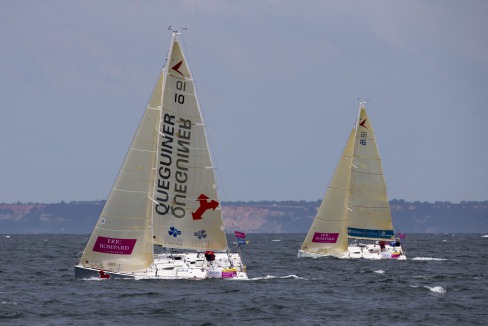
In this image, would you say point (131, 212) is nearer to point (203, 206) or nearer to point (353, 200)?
point (203, 206)

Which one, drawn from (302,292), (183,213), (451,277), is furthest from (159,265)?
(451,277)

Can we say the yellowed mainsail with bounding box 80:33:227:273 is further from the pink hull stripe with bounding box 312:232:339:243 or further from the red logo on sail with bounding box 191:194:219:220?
the pink hull stripe with bounding box 312:232:339:243

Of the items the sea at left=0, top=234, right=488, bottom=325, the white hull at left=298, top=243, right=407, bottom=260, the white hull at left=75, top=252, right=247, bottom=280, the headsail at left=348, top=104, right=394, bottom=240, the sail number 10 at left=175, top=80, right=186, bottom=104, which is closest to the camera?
the sea at left=0, top=234, right=488, bottom=325

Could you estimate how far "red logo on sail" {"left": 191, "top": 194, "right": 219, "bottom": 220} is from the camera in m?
41.7

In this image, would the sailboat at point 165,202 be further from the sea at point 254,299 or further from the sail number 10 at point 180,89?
→ the sea at point 254,299

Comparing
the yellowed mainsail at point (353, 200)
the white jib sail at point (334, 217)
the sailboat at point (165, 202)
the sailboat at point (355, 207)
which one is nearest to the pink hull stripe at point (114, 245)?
the sailboat at point (165, 202)

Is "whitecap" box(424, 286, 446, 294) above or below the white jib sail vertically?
below

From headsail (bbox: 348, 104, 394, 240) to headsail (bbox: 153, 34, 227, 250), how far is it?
2359cm

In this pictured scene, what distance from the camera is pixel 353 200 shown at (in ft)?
211

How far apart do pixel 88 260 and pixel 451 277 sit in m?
19.8

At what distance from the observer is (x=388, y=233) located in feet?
216

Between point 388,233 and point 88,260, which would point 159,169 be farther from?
point 388,233

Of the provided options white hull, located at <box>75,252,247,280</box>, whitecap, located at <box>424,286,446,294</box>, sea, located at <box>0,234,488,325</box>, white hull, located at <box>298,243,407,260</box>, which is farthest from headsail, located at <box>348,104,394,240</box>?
white hull, located at <box>75,252,247,280</box>

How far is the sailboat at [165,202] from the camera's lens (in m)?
40.2
